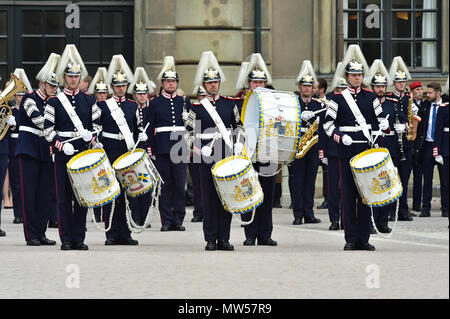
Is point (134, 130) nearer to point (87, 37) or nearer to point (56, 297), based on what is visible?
point (56, 297)

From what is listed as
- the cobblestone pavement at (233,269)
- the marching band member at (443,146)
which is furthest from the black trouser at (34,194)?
the marching band member at (443,146)

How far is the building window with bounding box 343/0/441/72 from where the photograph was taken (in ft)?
69.8

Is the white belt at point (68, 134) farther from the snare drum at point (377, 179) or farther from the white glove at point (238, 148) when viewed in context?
the snare drum at point (377, 179)

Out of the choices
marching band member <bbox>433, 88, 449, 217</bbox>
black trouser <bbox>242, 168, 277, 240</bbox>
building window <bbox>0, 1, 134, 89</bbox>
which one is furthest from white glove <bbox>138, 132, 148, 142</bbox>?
building window <bbox>0, 1, 134, 89</bbox>

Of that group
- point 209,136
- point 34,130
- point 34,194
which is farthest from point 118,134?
point 209,136

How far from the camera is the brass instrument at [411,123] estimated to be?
55.6 feet

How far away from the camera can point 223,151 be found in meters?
12.5

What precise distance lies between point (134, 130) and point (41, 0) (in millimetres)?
8402

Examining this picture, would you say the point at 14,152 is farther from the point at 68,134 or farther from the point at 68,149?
the point at 68,149

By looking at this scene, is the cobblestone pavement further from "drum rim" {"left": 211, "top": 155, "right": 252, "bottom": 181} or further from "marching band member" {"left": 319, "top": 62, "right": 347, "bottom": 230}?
"drum rim" {"left": 211, "top": 155, "right": 252, "bottom": 181}

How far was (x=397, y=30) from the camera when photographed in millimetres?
21484

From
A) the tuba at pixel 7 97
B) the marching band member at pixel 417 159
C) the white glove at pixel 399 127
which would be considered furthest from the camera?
the marching band member at pixel 417 159

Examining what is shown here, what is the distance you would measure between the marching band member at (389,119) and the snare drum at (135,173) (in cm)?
305

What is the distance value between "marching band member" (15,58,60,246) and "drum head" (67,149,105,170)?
889mm
